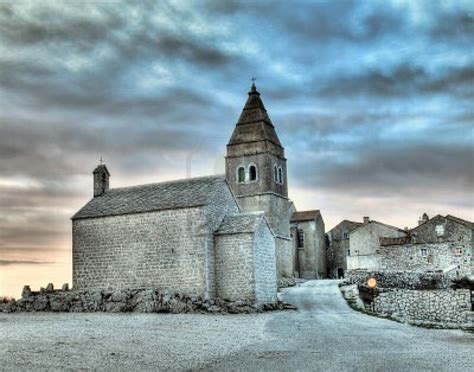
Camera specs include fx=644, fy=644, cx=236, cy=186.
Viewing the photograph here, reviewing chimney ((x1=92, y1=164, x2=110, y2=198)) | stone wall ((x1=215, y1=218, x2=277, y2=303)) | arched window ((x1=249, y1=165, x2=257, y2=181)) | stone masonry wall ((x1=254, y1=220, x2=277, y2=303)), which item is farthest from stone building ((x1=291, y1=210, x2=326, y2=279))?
stone wall ((x1=215, y1=218, x2=277, y2=303))

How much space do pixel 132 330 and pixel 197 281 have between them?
11494mm

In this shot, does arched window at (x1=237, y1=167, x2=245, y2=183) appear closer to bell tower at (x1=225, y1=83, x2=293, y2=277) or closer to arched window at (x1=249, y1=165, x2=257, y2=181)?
bell tower at (x1=225, y1=83, x2=293, y2=277)

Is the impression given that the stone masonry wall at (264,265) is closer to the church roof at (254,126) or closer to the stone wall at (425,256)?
the stone wall at (425,256)

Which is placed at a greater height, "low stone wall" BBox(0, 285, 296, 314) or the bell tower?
the bell tower

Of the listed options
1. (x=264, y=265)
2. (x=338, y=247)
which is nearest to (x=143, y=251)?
(x=264, y=265)

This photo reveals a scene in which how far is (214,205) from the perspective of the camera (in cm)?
3641

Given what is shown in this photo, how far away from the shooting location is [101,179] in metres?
42.0

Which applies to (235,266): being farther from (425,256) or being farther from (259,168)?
(259,168)

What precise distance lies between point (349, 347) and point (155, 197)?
21411 mm

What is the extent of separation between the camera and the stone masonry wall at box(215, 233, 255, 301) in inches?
1352

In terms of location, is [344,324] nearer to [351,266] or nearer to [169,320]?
[169,320]

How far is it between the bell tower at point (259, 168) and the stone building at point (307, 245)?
557cm

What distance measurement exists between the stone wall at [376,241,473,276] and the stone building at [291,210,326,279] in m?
13.3

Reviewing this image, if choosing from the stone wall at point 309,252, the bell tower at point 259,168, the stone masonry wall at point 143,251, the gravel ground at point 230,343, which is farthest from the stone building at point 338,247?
the gravel ground at point 230,343
